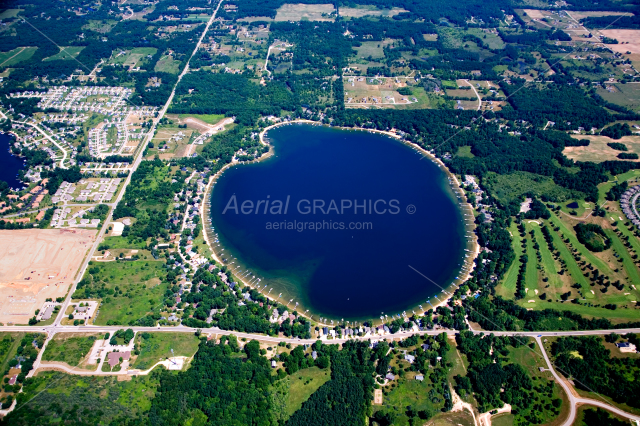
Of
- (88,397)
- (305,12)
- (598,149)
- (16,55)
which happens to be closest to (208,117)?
(16,55)

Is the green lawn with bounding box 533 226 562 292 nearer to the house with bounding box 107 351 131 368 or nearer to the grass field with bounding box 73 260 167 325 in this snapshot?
the grass field with bounding box 73 260 167 325

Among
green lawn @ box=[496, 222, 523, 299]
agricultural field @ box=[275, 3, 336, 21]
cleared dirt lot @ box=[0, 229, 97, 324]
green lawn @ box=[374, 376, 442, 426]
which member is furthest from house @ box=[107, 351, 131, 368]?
agricultural field @ box=[275, 3, 336, 21]

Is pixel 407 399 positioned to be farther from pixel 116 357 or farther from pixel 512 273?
pixel 116 357

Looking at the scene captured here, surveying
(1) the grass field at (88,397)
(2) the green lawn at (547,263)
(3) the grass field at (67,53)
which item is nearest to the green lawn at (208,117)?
(3) the grass field at (67,53)

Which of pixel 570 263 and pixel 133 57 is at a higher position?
pixel 133 57

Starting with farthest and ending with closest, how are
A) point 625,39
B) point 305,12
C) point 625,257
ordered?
1. point 305,12
2. point 625,39
3. point 625,257

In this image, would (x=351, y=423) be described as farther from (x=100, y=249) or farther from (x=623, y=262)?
(x=623, y=262)
